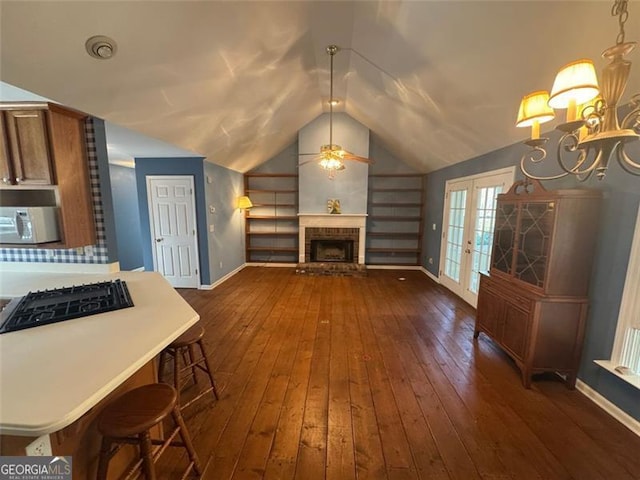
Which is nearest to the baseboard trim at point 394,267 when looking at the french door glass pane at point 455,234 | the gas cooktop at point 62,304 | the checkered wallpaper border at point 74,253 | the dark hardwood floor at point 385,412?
the french door glass pane at point 455,234

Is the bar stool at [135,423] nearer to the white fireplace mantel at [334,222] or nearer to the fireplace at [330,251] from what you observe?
the white fireplace mantel at [334,222]

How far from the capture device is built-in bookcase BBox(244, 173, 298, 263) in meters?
6.58

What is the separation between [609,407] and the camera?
6.61ft

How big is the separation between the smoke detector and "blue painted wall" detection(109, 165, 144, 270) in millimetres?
3939

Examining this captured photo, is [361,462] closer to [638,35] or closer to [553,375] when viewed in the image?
[553,375]

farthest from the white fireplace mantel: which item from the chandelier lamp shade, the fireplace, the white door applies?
the chandelier lamp shade

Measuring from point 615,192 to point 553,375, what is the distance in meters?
1.68

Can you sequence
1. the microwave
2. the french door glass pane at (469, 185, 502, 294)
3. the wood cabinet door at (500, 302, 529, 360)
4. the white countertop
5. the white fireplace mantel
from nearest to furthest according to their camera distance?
the white countertop
the microwave
the wood cabinet door at (500, 302, 529, 360)
the french door glass pane at (469, 185, 502, 294)
the white fireplace mantel

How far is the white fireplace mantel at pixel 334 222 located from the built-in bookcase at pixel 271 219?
435 mm

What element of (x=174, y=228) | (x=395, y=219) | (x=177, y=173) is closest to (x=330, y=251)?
(x=395, y=219)

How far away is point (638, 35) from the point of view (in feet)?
5.21

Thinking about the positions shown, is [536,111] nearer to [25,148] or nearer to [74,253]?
[25,148]

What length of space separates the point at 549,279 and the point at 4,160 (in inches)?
179

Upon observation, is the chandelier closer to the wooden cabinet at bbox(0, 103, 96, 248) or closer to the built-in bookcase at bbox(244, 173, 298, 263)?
the wooden cabinet at bbox(0, 103, 96, 248)
